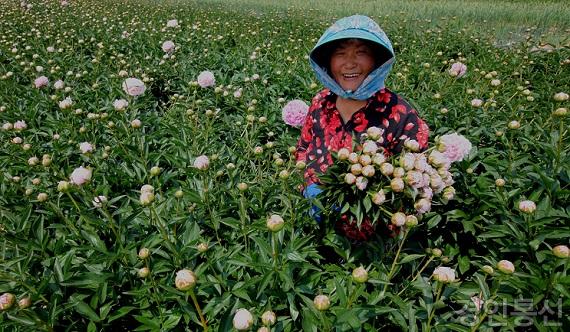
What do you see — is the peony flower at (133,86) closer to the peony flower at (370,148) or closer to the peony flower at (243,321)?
the peony flower at (370,148)

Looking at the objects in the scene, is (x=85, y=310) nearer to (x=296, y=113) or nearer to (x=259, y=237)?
(x=259, y=237)

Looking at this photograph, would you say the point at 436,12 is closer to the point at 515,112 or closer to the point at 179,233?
the point at 515,112

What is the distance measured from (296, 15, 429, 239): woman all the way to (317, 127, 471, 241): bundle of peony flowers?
0.29 metres

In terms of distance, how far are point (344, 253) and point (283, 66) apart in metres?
3.18

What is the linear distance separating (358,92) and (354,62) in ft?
0.60

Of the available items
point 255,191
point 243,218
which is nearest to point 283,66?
point 255,191

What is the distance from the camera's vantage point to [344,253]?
1.50 metres

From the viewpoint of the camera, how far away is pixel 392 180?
1.18 meters

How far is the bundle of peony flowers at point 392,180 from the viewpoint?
118 centimetres

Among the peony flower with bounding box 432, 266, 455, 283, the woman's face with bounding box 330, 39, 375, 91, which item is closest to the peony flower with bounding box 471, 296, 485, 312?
the peony flower with bounding box 432, 266, 455, 283

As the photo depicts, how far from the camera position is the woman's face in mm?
1774

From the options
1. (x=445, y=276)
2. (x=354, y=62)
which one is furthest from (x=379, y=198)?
(x=354, y=62)

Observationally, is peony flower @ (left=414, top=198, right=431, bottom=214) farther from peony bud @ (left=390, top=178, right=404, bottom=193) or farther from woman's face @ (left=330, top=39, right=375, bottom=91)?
woman's face @ (left=330, top=39, right=375, bottom=91)

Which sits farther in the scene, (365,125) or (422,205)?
(365,125)
